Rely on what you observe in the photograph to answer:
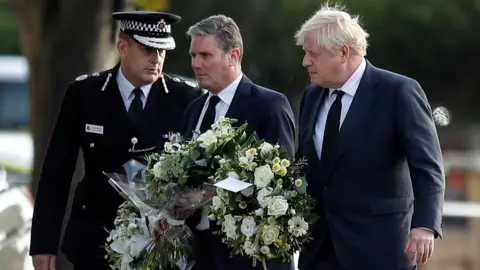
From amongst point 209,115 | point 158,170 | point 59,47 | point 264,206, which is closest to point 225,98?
point 209,115

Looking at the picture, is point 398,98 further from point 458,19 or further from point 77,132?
point 458,19

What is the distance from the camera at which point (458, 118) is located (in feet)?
80.6

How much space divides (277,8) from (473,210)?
32.6ft

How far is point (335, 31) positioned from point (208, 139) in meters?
0.70

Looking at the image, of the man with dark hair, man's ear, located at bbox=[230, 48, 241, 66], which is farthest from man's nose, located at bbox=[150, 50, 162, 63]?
man's ear, located at bbox=[230, 48, 241, 66]

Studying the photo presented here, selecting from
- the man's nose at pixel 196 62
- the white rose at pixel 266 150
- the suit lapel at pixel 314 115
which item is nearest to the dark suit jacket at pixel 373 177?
the suit lapel at pixel 314 115

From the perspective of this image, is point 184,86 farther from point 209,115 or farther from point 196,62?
point 196,62

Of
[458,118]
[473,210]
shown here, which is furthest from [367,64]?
[458,118]

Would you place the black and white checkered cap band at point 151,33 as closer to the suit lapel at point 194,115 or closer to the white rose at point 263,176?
the suit lapel at point 194,115

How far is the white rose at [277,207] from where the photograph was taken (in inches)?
180

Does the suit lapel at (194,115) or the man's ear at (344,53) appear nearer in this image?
the man's ear at (344,53)

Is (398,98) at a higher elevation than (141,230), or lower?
higher

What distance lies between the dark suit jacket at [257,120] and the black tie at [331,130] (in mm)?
345

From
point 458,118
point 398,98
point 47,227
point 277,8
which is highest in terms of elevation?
point 398,98
